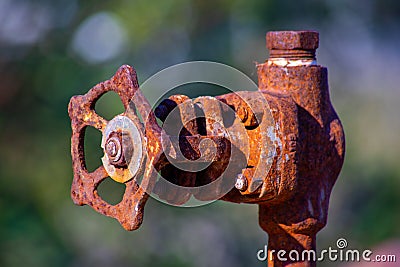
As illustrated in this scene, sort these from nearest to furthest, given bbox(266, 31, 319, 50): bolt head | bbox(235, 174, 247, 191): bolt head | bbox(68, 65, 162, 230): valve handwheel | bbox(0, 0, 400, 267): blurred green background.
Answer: bbox(68, 65, 162, 230): valve handwheel → bbox(235, 174, 247, 191): bolt head → bbox(266, 31, 319, 50): bolt head → bbox(0, 0, 400, 267): blurred green background

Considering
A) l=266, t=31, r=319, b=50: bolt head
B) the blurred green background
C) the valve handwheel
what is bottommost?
the valve handwheel

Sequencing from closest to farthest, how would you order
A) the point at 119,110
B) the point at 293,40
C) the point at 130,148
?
the point at 130,148 → the point at 293,40 → the point at 119,110

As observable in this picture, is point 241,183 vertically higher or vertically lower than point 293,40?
lower

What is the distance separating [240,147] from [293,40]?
26 cm

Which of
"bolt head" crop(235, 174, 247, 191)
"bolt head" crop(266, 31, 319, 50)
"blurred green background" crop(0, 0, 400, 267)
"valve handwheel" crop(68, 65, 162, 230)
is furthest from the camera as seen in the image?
"blurred green background" crop(0, 0, 400, 267)

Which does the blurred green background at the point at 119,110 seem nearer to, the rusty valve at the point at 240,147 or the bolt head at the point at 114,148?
the rusty valve at the point at 240,147

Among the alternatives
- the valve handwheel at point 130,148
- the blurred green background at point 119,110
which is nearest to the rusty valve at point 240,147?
the valve handwheel at point 130,148

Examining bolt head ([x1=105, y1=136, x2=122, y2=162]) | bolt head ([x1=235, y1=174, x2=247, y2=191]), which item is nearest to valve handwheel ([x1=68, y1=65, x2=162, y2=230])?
bolt head ([x1=105, y1=136, x2=122, y2=162])

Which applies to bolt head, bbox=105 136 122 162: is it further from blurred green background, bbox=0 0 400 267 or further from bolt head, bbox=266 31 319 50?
blurred green background, bbox=0 0 400 267

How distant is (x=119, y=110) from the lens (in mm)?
4465

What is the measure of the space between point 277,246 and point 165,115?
364 millimetres

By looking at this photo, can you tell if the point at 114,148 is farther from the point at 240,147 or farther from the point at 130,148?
the point at 240,147

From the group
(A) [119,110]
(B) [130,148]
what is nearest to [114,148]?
(B) [130,148]

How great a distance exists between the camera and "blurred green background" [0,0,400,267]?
4598 mm
